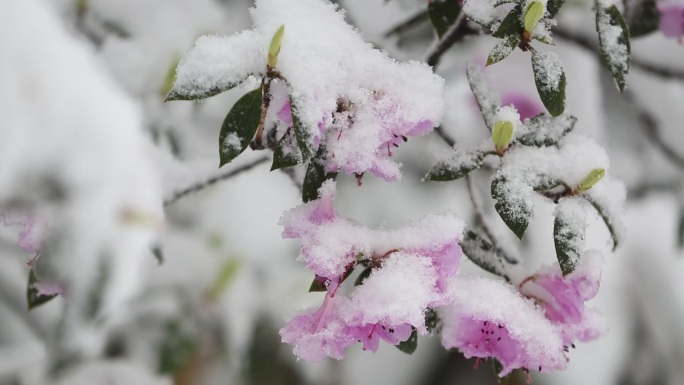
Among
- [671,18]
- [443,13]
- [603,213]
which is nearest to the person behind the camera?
[603,213]

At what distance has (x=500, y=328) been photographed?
636 millimetres

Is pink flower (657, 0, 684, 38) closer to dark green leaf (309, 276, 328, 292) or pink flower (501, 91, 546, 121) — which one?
pink flower (501, 91, 546, 121)

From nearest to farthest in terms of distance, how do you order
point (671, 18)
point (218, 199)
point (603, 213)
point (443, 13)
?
point (603, 213)
point (443, 13)
point (671, 18)
point (218, 199)

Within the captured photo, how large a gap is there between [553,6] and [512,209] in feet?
0.69

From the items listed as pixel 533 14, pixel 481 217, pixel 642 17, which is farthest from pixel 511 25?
pixel 642 17

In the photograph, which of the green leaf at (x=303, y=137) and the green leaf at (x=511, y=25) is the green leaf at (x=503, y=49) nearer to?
the green leaf at (x=511, y=25)

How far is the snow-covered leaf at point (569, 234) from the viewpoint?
597 mm

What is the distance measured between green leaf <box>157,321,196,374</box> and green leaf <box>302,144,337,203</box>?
2.17ft

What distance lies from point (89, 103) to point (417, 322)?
0.32 metres

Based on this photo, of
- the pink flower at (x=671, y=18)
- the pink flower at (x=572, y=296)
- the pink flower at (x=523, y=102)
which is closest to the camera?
the pink flower at (x=572, y=296)

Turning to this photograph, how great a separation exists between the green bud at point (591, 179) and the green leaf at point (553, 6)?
161 millimetres

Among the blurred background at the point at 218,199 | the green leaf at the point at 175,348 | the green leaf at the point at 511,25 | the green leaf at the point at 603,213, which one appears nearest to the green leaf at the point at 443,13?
the blurred background at the point at 218,199

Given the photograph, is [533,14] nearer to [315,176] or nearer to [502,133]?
[502,133]

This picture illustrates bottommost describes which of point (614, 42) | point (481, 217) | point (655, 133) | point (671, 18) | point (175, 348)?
point (175, 348)
